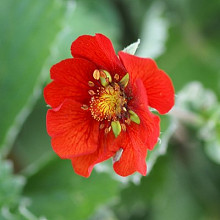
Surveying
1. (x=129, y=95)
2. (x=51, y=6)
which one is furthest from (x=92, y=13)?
(x=129, y=95)

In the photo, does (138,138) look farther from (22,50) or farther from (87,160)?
(22,50)

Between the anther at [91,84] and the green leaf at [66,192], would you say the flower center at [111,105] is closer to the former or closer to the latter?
the anther at [91,84]

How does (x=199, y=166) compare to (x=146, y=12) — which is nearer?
(x=199, y=166)

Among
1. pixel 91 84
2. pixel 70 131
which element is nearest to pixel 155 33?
pixel 91 84

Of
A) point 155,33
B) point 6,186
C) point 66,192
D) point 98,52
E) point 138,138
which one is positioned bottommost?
point 66,192

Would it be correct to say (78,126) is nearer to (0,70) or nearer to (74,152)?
(74,152)

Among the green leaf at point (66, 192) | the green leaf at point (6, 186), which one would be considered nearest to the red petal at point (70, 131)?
the green leaf at point (6, 186)

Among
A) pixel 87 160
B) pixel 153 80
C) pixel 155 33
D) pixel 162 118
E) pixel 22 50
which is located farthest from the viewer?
pixel 155 33
